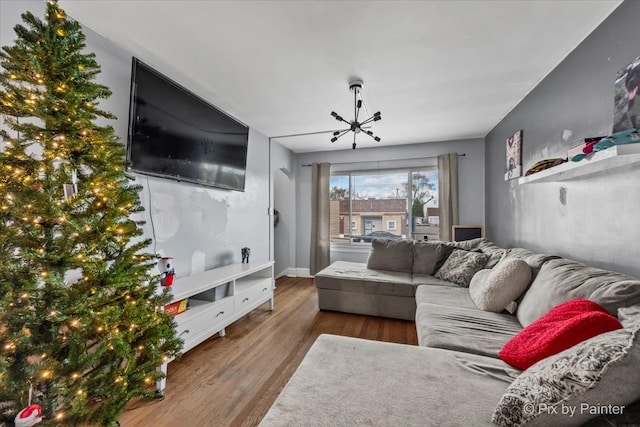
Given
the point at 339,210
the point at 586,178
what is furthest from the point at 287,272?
the point at 586,178

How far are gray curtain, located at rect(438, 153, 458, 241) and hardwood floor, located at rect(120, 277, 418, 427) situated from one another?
6.88 feet

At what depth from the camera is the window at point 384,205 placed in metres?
4.67

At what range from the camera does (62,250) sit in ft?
3.19

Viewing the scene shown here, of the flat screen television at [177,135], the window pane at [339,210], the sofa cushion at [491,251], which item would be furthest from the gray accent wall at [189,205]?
the sofa cushion at [491,251]

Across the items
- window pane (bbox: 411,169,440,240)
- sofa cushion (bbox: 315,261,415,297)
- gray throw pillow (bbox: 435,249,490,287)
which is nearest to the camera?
gray throw pillow (bbox: 435,249,490,287)

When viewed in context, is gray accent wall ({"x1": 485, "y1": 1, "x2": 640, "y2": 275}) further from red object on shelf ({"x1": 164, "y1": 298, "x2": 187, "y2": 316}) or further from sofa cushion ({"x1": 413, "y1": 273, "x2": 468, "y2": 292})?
red object on shelf ({"x1": 164, "y1": 298, "x2": 187, "y2": 316})

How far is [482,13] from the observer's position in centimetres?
165

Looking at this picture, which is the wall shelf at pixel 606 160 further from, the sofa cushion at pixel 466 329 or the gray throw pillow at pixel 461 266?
the gray throw pillow at pixel 461 266

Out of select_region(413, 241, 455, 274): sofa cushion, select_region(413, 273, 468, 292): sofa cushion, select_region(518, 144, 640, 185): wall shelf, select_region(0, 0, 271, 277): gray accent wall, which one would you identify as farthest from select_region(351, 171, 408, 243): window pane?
select_region(518, 144, 640, 185): wall shelf

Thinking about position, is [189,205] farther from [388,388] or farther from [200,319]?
[388,388]

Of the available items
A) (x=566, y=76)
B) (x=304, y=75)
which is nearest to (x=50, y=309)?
(x=304, y=75)

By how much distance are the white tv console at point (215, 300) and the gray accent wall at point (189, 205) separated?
0.28m

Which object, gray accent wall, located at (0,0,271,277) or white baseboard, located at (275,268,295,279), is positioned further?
white baseboard, located at (275,268,295,279)

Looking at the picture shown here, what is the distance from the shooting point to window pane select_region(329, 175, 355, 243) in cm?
512
